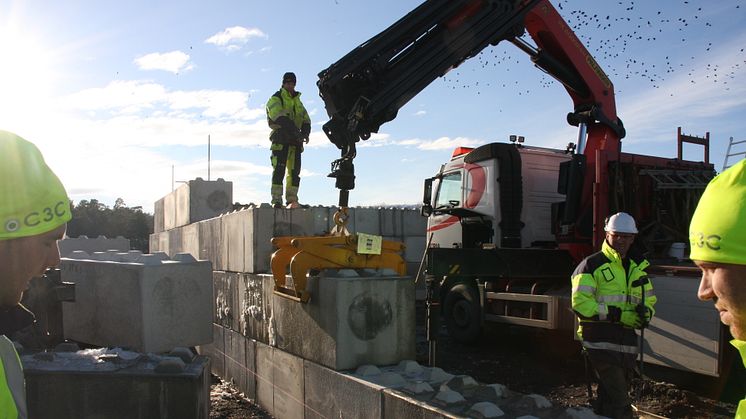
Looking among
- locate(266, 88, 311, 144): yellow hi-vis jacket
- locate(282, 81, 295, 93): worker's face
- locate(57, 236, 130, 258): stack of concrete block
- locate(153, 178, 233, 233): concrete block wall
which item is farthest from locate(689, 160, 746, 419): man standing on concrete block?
locate(153, 178, 233, 233): concrete block wall

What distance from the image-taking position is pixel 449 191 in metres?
10.1

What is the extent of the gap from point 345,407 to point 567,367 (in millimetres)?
5061

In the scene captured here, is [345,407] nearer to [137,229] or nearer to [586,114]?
[586,114]

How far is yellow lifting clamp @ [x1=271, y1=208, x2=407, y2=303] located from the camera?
192 inches

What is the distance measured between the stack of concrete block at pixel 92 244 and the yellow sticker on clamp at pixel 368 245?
7019 mm

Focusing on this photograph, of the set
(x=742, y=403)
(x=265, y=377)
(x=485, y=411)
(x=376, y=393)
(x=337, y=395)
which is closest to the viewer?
(x=742, y=403)

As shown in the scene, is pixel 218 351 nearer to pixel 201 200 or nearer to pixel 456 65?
pixel 201 200

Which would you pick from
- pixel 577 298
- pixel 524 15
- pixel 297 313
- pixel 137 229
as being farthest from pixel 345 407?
pixel 137 229

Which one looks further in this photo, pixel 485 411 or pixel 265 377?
pixel 265 377

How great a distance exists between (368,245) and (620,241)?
2.03m

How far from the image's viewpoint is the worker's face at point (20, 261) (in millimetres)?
1470

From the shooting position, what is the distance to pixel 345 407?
4.32m

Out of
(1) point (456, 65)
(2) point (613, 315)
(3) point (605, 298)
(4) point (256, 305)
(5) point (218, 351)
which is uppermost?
(1) point (456, 65)

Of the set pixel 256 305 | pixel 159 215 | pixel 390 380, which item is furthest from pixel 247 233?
pixel 159 215
